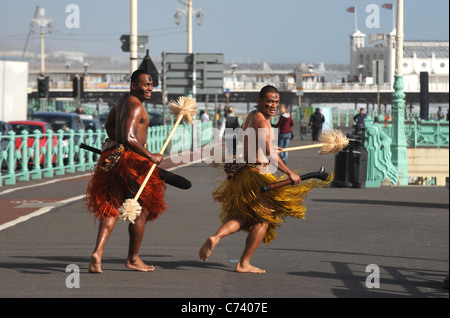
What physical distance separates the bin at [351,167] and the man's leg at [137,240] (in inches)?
430

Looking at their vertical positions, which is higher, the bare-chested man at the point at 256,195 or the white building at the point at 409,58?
the white building at the point at 409,58

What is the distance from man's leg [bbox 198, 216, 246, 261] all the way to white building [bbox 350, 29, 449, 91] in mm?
152496

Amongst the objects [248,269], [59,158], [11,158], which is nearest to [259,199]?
[248,269]

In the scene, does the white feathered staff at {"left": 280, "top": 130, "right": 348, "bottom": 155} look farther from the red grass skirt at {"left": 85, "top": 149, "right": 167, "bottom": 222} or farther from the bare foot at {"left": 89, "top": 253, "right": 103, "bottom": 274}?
the bare foot at {"left": 89, "top": 253, "right": 103, "bottom": 274}

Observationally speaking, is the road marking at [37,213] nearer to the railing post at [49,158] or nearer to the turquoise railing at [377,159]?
the turquoise railing at [377,159]

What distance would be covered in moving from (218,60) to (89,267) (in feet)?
90.4

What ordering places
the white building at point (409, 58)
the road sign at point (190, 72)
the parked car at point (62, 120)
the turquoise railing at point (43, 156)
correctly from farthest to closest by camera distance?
the white building at point (409, 58) < the road sign at point (190, 72) < the parked car at point (62, 120) < the turquoise railing at point (43, 156)

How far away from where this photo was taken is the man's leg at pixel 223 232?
8133mm

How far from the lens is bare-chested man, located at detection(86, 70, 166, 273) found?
8.18m

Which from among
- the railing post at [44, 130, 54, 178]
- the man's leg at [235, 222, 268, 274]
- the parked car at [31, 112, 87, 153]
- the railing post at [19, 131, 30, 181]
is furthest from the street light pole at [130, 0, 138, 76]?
the man's leg at [235, 222, 268, 274]

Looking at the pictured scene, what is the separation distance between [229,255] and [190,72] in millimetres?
25788

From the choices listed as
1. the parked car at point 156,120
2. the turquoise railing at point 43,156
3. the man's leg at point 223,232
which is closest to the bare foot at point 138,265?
the man's leg at point 223,232
